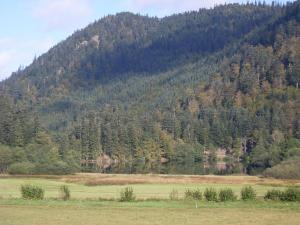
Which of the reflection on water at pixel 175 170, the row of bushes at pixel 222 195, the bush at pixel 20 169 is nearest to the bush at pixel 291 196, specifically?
the row of bushes at pixel 222 195

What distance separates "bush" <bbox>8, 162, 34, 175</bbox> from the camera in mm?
119938

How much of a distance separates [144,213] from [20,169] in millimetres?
77340

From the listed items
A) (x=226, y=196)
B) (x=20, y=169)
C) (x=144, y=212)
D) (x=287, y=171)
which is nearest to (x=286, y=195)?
(x=226, y=196)

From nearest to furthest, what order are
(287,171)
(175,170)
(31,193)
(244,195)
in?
(244,195) < (31,193) < (287,171) < (175,170)

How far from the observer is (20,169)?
12069 centimetres

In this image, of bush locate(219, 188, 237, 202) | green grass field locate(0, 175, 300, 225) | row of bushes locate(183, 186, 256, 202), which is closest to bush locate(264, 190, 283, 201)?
row of bushes locate(183, 186, 256, 202)

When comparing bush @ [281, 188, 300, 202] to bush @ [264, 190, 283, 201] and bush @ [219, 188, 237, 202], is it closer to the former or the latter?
bush @ [264, 190, 283, 201]

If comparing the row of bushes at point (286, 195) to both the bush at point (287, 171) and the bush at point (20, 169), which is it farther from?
the bush at point (20, 169)

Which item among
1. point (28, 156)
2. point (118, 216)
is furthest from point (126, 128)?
point (118, 216)

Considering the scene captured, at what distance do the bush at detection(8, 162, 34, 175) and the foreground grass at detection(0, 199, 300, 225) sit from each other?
2551 inches

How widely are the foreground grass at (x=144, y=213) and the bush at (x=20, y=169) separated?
6479 cm

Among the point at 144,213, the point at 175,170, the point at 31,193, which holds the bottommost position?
the point at 144,213

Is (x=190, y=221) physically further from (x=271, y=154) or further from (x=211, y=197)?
(x=271, y=154)

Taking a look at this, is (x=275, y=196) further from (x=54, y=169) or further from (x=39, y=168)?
(x=39, y=168)
